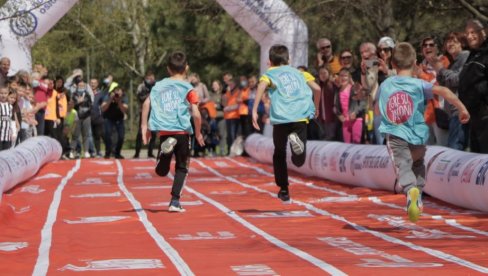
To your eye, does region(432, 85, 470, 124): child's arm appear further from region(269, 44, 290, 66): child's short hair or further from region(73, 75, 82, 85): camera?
region(73, 75, 82, 85): camera

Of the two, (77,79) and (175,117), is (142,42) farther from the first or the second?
(175,117)

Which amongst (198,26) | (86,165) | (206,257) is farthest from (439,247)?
(198,26)

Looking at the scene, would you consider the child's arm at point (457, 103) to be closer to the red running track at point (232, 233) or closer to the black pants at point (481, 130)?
the red running track at point (232, 233)

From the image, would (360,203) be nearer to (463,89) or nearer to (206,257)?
(463,89)

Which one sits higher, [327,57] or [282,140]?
[327,57]

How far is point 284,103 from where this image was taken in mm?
13180

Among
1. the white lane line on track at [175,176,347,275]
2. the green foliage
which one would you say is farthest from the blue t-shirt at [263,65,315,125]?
the green foliage

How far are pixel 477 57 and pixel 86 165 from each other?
36.1 feet

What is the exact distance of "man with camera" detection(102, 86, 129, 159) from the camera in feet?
86.2

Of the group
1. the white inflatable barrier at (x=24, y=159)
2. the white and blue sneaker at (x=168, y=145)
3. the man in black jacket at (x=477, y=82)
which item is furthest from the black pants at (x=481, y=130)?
the white inflatable barrier at (x=24, y=159)

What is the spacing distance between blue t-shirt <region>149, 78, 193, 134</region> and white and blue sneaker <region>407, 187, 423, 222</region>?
3.33 meters

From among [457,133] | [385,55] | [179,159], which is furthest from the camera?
[385,55]

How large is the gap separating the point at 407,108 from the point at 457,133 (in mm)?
4999

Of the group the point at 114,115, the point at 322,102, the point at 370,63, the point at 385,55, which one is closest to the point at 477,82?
the point at 385,55
